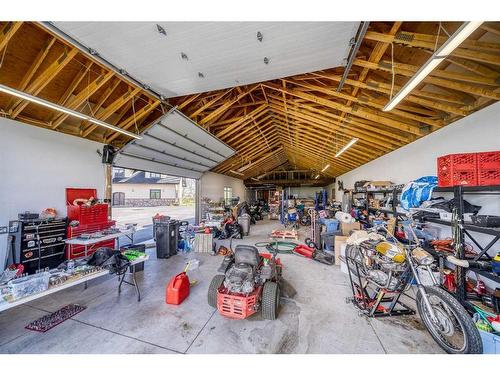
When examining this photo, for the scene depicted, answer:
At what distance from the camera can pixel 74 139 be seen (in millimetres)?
4898

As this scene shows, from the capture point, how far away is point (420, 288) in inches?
86.7

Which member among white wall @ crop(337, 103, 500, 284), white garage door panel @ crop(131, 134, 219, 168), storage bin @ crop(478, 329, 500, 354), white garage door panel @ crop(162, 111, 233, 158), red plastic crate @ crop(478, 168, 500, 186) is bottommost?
storage bin @ crop(478, 329, 500, 354)

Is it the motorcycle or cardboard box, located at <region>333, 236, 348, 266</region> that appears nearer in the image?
the motorcycle

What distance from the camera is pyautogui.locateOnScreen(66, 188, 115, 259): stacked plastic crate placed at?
4445mm

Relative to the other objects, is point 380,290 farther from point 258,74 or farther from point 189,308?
point 258,74

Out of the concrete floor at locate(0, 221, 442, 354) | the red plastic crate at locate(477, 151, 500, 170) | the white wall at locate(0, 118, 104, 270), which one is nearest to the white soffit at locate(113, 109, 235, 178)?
the white wall at locate(0, 118, 104, 270)

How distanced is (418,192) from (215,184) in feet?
32.6

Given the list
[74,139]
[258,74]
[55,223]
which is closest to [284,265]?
[258,74]

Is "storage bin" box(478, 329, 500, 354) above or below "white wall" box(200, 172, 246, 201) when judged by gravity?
below

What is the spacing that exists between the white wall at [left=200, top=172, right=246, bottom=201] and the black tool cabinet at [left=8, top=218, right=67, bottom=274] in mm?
6365

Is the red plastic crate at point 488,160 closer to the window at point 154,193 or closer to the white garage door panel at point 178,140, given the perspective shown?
the white garage door panel at point 178,140

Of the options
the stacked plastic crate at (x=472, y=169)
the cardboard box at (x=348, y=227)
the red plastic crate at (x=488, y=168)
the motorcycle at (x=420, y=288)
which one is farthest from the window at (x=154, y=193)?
the red plastic crate at (x=488, y=168)

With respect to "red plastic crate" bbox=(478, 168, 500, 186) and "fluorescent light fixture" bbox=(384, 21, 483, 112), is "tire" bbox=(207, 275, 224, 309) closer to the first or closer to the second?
"fluorescent light fixture" bbox=(384, 21, 483, 112)
